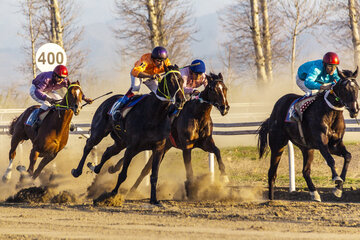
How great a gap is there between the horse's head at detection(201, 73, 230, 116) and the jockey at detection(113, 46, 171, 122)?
2.10 feet

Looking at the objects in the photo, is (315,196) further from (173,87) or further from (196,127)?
(173,87)

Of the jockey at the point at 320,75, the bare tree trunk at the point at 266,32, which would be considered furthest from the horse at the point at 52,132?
the bare tree trunk at the point at 266,32

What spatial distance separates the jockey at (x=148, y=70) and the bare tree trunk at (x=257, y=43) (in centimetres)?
1099

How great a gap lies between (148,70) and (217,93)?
3.25 feet

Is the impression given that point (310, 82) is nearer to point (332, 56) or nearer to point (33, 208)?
point (332, 56)

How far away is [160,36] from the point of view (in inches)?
778

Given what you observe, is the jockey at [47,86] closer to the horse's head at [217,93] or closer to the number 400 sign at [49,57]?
the number 400 sign at [49,57]

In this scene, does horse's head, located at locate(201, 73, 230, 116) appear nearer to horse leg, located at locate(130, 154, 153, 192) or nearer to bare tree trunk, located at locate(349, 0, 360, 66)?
horse leg, located at locate(130, 154, 153, 192)

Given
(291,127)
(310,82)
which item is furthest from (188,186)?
(310,82)

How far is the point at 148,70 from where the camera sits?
870cm

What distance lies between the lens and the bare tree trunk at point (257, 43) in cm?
1942

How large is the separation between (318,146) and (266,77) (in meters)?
12.4

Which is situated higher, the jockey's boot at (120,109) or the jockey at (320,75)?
the jockey at (320,75)

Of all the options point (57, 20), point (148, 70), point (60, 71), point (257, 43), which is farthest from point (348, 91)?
point (57, 20)
